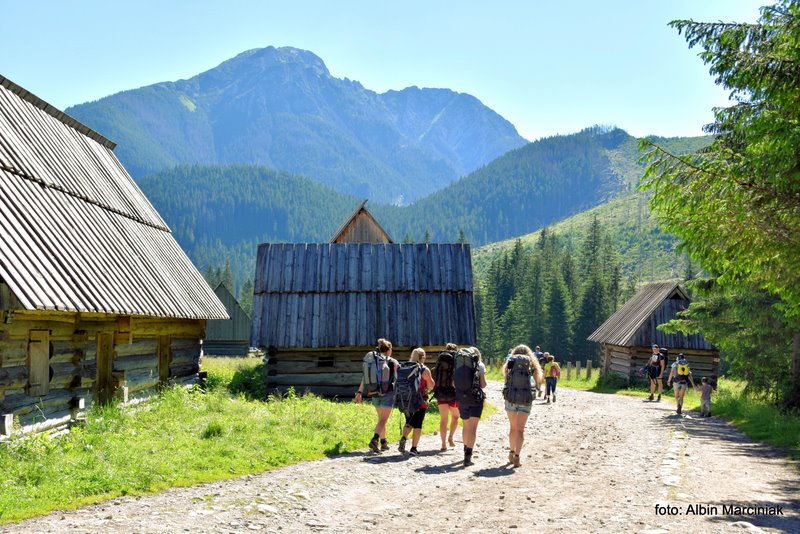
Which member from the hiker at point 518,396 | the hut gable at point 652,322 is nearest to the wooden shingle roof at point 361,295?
the hiker at point 518,396

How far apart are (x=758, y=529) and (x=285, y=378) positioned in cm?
1690

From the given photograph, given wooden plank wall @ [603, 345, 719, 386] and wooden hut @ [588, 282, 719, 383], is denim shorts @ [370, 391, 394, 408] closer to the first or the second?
wooden hut @ [588, 282, 719, 383]

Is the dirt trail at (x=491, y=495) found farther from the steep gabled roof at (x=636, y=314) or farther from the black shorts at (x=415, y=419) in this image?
the steep gabled roof at (x=636, y=314)

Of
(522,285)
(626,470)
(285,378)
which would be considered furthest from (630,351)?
(522,285)

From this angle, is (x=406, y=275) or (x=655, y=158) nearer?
(x=655, y=158)

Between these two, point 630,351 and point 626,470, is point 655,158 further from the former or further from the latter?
point 630,351

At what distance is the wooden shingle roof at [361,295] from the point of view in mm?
22531

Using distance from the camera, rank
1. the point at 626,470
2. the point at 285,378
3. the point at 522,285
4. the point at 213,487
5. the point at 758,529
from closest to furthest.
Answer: the point at 758,529 < the point at 213,487 < the point at 626,470 < the point at 285,378 < the point at 522,285

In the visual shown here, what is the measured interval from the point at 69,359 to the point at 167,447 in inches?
122

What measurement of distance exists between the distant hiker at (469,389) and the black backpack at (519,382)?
0.48 metres

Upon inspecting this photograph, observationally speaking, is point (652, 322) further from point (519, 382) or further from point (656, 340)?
point (519, 382)

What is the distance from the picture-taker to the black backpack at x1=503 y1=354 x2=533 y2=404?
11.8 meters

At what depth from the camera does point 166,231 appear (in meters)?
23.2

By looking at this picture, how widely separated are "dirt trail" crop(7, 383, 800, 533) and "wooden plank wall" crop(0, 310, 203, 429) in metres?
3.84
